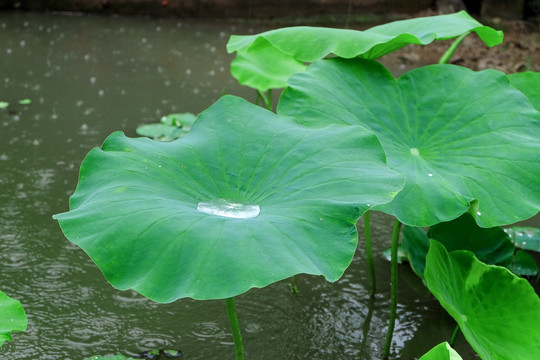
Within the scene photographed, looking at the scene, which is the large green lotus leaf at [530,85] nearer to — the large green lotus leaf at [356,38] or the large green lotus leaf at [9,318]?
the large green lotus leaf at [356,38]

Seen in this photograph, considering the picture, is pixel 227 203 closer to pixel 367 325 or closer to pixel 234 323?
pixel 234 323

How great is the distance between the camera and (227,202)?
1.39m

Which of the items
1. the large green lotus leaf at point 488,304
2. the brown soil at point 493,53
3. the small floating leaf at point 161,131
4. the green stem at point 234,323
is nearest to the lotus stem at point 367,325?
the large green lotus leaf at point 488,304

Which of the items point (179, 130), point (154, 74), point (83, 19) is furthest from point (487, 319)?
point (83, 19)

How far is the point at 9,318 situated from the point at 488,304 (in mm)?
1002

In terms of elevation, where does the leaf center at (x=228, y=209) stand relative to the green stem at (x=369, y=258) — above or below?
above

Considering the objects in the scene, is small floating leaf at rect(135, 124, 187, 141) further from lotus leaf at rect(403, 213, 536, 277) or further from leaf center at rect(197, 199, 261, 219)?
leaf center at rect(197, 199, 261, 219)

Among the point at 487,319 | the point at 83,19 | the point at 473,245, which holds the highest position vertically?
the point at 487,319

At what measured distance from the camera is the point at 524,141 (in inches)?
66.9

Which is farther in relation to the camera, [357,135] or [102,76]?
[102,76]

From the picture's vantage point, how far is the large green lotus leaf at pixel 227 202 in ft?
3.96

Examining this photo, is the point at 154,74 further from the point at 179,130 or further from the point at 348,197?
the point at 348,197

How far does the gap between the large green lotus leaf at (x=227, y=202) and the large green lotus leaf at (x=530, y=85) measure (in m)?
0.76

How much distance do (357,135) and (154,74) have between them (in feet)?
10.2
